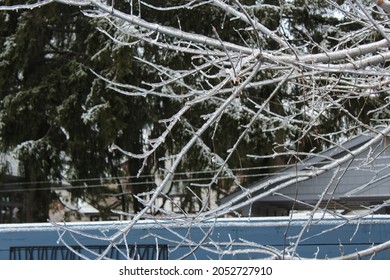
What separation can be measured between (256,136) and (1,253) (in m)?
7.48

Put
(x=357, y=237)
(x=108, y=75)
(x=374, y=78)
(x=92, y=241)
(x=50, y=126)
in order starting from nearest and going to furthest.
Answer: (x=374, y=78)
(x=357, y=237)
(x=92, y=241)
(x=108, y=75)
(x=50, y=126)

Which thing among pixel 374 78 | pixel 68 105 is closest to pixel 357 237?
pixel 374 78

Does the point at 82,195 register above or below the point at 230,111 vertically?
below

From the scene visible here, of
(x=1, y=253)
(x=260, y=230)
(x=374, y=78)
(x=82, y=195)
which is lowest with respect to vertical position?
(x=82, y=195)

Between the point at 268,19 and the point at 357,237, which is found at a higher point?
the point at 268,19

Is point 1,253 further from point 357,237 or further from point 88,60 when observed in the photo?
point 88,60

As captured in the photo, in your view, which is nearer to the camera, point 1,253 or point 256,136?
point 1,253

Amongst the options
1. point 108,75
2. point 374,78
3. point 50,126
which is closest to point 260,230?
point 374,78

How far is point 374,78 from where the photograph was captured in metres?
5.18
